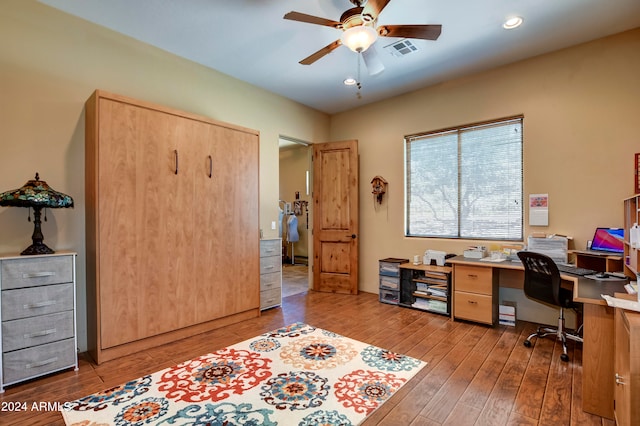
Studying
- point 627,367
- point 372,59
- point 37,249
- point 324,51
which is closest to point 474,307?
point 627,367

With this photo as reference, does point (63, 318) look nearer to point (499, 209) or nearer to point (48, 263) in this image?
point (48, 263)

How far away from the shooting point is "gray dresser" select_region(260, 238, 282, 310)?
13.3ft

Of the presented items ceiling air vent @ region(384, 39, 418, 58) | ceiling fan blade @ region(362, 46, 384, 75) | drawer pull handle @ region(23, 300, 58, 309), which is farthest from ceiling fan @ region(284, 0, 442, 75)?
drawer pull handle @ region(23, 300, 58, 309)

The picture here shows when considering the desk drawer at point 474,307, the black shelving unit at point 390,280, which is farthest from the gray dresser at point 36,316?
the desk drawer at point 474,307

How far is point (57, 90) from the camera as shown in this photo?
8.84ft

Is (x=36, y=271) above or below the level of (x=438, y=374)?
above

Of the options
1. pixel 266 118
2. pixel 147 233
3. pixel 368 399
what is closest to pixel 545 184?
pixel 368 399

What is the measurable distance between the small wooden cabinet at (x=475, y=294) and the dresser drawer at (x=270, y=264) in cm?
233

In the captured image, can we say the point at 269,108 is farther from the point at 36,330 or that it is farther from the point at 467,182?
the point at 36,330

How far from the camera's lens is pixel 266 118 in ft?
14.8

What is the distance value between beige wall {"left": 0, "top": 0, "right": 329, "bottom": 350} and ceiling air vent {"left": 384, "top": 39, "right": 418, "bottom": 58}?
244cm

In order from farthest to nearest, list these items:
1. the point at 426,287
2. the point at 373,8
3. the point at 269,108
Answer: the point at 269,108, the point at 426,287, the point at 373,8

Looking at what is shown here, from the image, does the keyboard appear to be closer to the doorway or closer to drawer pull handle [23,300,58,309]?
drawer pull handle [23,300,58,309]

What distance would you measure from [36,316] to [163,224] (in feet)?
3.72
